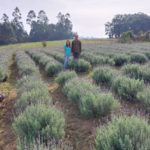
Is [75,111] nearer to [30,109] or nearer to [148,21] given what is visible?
[30,109]

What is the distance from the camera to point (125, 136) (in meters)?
3.60

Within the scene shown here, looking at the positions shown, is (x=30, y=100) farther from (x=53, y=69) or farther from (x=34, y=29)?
(x=34, y=29)

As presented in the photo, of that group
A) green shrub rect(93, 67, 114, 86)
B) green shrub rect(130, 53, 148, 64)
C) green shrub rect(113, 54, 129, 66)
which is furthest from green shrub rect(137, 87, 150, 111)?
green shrub rect(130, 53, 148, 64)

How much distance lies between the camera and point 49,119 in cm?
502

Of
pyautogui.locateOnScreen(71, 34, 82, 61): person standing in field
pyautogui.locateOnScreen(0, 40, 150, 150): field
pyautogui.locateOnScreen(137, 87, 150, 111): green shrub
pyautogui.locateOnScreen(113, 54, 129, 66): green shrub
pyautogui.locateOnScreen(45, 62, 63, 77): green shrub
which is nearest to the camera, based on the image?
pyautogui.locateOnScreen(0, 40, 150, 150): field

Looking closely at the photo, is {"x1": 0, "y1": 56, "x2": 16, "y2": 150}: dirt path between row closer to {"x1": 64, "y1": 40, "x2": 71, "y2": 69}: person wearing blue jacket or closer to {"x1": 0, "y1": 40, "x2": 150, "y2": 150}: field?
{"x1": 0, "y1": 40, "x2": 150, "y2": 150}: field

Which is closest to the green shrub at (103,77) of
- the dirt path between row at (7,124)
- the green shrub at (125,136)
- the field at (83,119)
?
the field at (83,119)

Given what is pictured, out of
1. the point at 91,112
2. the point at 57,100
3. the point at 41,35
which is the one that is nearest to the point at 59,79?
the point at 57,100

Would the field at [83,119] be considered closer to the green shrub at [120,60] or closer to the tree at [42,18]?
the green shrub at [120,60]

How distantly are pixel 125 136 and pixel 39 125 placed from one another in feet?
5.57

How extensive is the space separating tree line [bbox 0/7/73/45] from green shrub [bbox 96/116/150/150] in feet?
A: 240

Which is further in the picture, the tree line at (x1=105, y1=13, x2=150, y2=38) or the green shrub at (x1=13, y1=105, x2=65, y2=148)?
the tree line at (x1=105, y1=13, x2=150, y2=38)

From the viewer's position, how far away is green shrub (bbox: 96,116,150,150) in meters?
3.53

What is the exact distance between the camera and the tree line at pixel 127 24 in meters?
89.9
